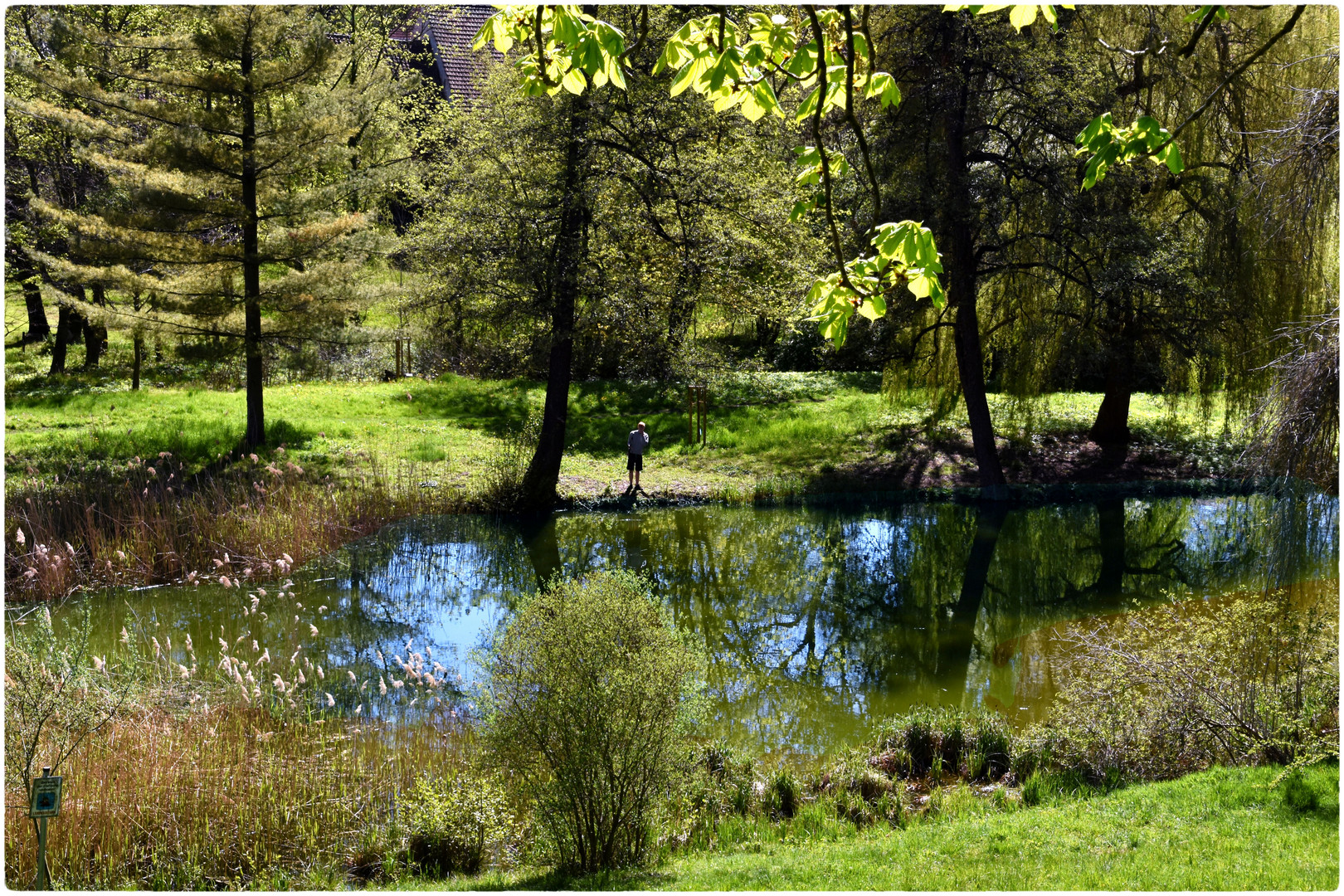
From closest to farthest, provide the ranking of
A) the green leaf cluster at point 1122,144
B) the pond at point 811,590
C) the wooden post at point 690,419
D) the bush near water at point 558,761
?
the green leaf cluster at point 1122,144
the bush near water at point 558,761
the pond at point 811,590
the wooden post at point 690,419

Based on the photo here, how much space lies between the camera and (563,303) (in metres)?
16.0

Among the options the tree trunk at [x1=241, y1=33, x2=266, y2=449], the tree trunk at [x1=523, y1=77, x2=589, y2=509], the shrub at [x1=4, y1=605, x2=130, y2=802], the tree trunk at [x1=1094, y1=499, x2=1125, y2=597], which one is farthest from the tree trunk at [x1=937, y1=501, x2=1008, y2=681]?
the tree trunk at [x1=241, y1=33, x2=266, y2=449]

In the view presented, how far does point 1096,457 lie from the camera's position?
20.7 m

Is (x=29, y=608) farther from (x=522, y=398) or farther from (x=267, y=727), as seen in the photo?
(x=522, y=398)

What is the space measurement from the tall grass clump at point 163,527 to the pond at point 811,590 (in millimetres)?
337

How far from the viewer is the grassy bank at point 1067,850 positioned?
541 centimetres

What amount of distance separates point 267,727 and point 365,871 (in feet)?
5.79

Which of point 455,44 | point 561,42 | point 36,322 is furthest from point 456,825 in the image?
point 455,44

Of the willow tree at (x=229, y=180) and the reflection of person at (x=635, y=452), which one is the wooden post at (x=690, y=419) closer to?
the reflection of person at (x=635, y=452)

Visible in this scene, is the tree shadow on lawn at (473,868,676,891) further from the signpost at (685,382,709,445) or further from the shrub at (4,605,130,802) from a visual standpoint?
the signpost at (685,382,709,445)

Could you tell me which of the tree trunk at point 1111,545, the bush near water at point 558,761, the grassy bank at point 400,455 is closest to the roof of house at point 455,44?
the grassy bank at point 400,455

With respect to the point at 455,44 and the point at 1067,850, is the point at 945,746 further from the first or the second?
the point at 455,44

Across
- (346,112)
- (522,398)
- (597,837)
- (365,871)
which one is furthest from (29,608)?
(522,398)

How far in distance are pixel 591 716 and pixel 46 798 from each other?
102 inches
